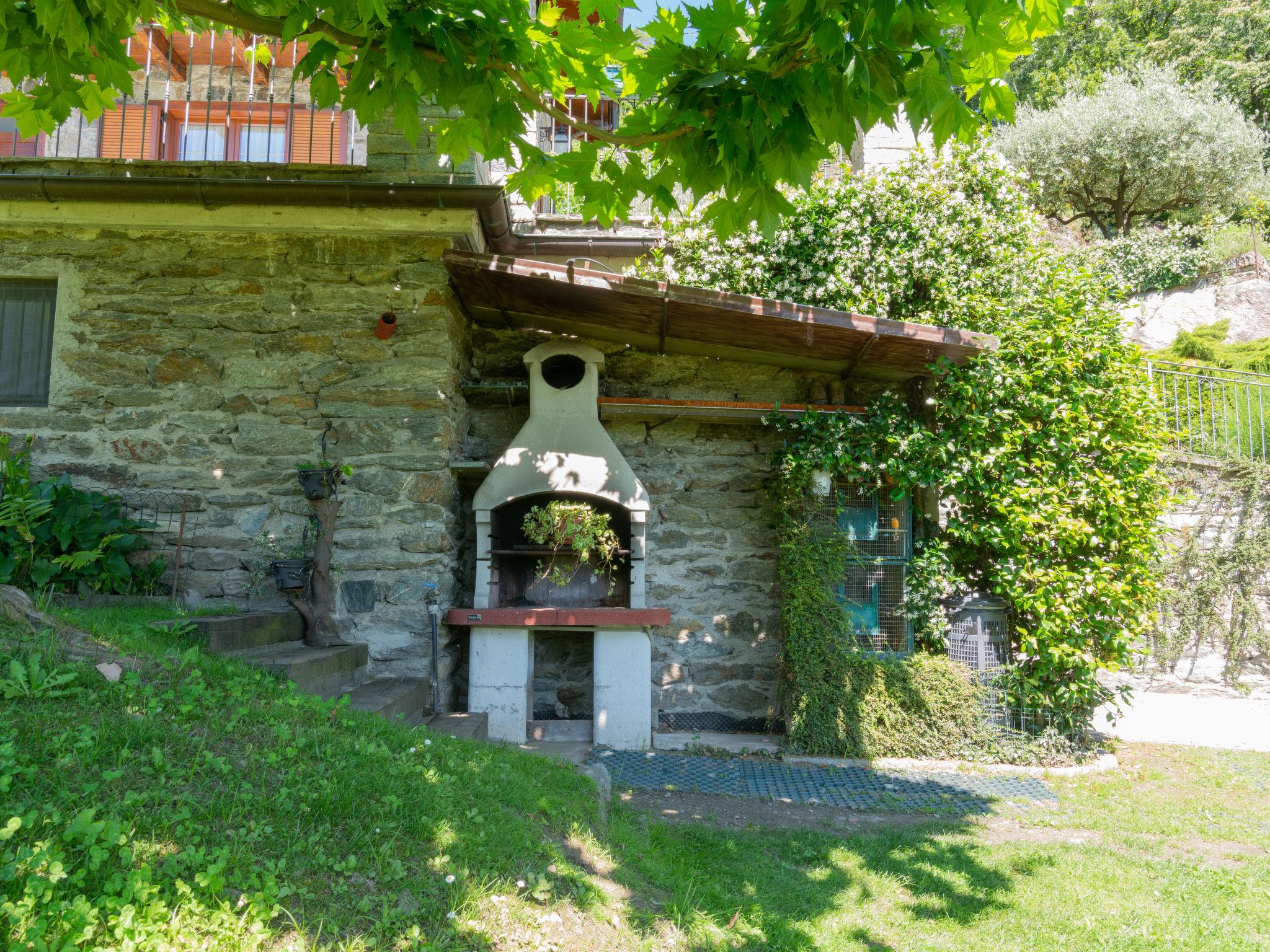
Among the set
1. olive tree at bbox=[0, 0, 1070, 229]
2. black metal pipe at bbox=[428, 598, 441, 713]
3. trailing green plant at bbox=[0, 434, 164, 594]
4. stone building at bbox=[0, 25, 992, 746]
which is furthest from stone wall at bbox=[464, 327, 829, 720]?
olive tree at bbox=[0, 0, 1070, 229]

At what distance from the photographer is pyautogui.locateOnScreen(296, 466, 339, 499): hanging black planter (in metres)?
5.09

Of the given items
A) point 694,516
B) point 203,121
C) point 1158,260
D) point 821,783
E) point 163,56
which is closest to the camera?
point 821,783

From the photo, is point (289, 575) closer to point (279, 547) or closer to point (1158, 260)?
point (279, 547)

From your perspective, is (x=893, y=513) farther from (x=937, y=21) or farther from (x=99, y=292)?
(x=99, y=292)

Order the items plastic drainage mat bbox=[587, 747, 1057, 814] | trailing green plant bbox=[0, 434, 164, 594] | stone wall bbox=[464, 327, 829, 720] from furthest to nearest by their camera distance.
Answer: stone wall bbox=[464, 327, 829, 720] → plastic drainage mat bbox=[587, 747, 1057, 814] → trailing green plant bbox=[0, 434, 164, 594]

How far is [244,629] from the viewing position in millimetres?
4324

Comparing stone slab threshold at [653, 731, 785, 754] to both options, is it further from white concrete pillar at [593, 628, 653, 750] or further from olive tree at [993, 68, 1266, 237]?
olive tree at [993, 68, 1266, 237]

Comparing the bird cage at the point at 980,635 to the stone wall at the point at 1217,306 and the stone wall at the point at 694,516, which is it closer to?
the stone wall at the point at 694,516

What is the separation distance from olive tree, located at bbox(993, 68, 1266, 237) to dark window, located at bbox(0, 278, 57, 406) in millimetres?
16709

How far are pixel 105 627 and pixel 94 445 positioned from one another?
259 cm

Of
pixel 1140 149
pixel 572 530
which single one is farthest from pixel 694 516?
pixel 1140 149

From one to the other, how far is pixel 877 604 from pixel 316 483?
4080 millimetres

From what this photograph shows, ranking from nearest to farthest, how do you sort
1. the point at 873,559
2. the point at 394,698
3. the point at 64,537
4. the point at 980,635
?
the point at 394,698
the point at 64,537
the point at 980,635
the point at 873,559

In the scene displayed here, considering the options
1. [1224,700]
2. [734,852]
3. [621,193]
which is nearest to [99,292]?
[621,193]
